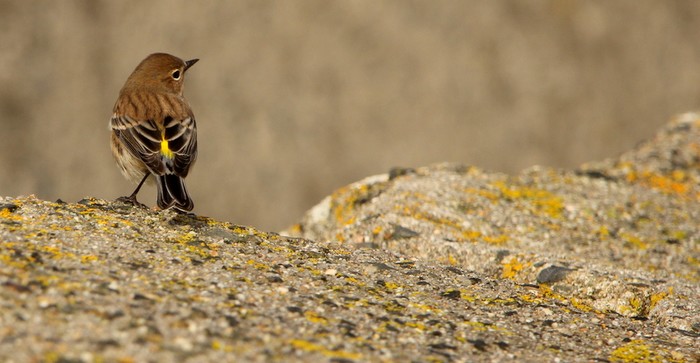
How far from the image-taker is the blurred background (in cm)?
1290

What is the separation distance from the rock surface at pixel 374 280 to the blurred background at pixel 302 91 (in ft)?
19.6

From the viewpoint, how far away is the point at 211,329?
3648 mm

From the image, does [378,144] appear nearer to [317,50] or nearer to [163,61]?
[317,50]

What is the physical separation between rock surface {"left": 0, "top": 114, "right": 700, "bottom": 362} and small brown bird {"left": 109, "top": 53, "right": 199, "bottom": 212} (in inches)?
22.5

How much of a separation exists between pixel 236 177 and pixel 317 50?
213 cm

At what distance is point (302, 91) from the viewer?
43.1 ft

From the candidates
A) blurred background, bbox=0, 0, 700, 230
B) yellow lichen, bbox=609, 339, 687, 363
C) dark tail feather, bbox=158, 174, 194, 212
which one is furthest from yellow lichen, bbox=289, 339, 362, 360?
blurred background, bbox=0, 0, 700, 230

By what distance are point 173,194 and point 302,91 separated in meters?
7.77

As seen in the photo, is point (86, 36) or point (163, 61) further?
point (86, 36)

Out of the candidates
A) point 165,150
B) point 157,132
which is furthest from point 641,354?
point 157,132

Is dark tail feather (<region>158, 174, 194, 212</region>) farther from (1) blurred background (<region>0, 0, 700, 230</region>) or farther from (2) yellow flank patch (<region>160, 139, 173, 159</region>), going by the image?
(1) blurred background (<region>0, 0, 700, 230</region>)

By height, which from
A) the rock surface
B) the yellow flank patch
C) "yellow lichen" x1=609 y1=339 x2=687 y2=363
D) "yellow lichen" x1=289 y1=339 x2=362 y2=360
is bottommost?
"yellow lichen" x1=289 y1=339 x2=362 y2=360

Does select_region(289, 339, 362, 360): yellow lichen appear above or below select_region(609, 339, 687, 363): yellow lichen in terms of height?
below

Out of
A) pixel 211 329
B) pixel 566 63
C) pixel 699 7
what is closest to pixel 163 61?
pixel 211 329
